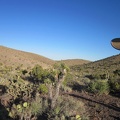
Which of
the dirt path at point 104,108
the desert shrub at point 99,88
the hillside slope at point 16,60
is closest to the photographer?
the dirt path at point 104,108

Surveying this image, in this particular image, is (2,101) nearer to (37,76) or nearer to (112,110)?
(112,110)

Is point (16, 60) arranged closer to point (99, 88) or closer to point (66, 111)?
point (99, 88)

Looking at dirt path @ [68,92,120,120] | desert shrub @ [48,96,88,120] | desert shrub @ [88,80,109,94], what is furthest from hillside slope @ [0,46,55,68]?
desert shrub @ [48,96,88,120]

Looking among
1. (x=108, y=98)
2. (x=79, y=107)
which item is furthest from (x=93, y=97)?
(x=79, y=107)

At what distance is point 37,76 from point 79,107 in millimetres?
10307

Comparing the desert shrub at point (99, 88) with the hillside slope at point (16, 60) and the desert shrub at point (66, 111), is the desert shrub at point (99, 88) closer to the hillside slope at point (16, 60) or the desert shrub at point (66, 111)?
the desert shrub at point (66, 111)

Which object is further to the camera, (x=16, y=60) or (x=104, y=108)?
(x=16, y=60)

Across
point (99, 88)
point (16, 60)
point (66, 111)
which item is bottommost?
point (66, 111)

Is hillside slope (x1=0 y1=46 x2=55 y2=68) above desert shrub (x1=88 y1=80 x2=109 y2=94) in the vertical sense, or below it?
above

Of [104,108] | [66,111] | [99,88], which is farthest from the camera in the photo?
[99,88]

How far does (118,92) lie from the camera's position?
14.8m

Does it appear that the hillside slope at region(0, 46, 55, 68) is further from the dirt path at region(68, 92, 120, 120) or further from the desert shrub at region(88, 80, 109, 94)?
the dirt path at region(68, 92, 120, 120)

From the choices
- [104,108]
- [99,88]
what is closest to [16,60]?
[99,88]

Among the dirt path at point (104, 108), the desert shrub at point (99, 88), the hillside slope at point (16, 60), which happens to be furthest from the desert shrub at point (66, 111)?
the hillside slope at point (16, 60)
